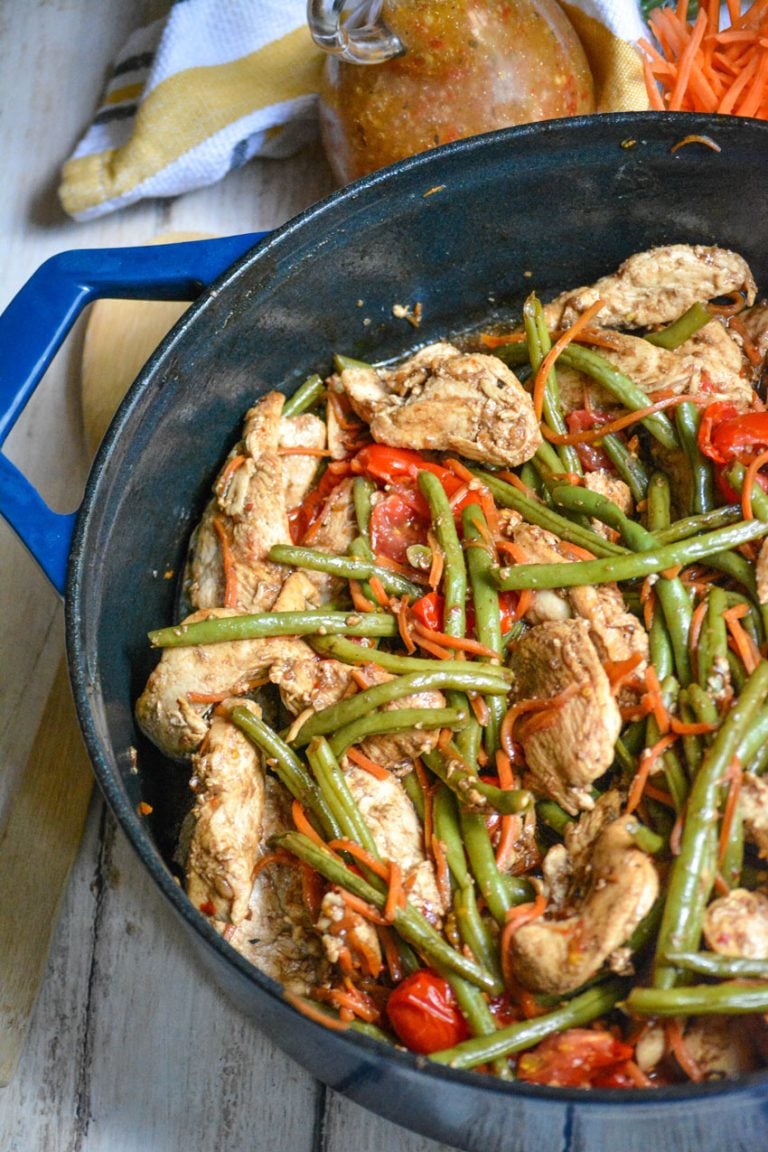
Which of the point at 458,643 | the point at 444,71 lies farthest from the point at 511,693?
the point at 444,71

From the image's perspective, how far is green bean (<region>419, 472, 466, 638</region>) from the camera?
8.33ft

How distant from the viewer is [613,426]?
271 cm

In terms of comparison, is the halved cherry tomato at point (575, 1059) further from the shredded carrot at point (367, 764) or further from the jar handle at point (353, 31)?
the jar handle at point (353, 31)

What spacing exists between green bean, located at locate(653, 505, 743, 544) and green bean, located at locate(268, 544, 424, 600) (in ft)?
1.91

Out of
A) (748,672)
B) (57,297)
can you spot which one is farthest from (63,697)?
(748,672)

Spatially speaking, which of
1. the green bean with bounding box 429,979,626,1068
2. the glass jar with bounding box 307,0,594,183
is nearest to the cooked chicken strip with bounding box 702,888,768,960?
the green bean with bounding box 429,979,626,1068

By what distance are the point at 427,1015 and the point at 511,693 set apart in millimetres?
714

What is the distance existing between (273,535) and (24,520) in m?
0.61

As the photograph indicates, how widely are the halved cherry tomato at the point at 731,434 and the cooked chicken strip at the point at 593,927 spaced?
3.04 feet

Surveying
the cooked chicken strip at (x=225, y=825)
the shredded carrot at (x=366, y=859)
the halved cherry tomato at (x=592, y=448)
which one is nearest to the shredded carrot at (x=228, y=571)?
the cooked chicken strip at (x=225, y=825)

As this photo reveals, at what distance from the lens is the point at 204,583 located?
2842 mm

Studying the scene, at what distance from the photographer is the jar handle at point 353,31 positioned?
3.02 meters

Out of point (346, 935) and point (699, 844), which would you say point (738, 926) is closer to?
point (699, 844)

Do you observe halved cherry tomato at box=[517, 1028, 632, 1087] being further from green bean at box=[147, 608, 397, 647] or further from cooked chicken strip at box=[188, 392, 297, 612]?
cooked chicken strip at box=[188, 392, 297, 612]
